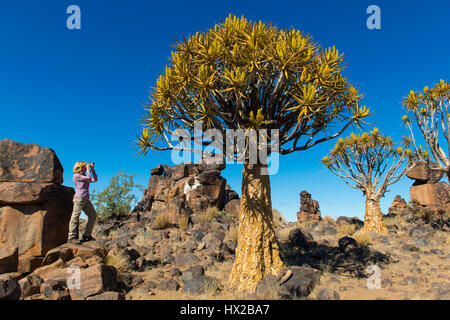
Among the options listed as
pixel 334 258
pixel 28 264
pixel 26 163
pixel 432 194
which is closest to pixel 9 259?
pixel 28 264

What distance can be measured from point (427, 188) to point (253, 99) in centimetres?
1939

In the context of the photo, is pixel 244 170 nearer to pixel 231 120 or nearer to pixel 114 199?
pixel 231 120

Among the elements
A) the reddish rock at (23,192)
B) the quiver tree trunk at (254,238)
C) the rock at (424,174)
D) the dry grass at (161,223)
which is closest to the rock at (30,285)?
the reddish rock at (23,192)

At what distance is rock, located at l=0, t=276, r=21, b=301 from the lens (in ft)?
14.4

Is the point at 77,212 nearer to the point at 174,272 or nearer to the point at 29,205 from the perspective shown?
the point at 29,205

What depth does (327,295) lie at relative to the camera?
17.8ft

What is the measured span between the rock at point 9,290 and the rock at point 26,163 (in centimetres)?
237

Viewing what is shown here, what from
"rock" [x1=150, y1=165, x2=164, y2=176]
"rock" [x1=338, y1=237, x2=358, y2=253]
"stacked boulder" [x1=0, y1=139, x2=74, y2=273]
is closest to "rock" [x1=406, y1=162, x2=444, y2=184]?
"rock" [x1=338, y1=237, x2=358, y2=253]

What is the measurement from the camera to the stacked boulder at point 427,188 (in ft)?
61.4

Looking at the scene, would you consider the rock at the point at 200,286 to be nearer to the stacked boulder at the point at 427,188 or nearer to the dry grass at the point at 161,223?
the dry grass at the point at 161,223

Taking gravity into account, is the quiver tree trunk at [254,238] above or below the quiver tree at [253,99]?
below

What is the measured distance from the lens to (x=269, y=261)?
6.30 m
